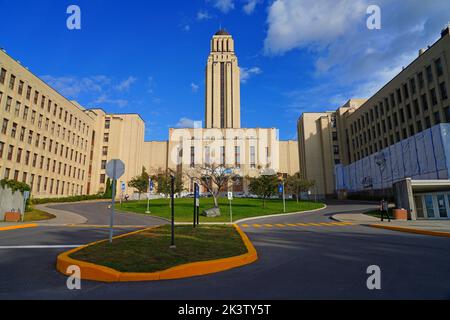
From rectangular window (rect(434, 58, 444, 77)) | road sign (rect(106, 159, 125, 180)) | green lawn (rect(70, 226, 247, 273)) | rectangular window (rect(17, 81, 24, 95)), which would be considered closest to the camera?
green lawn (rect(70, 226, 247, 273))

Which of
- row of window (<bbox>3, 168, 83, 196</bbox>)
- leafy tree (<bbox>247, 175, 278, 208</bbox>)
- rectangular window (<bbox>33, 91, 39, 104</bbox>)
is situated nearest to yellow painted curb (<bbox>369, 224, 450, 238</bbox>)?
leafy tree (<bbox>247, 175, 278, 208</bbox>)

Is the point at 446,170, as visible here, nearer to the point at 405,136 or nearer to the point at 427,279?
the point at 405,136

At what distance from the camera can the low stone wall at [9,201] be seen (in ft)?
74.6

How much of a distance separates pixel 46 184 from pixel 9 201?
26850mm

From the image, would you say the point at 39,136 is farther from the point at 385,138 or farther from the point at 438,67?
the point at 438,67

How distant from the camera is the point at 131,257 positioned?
6.52 meters

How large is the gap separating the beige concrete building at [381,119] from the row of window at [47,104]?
5648cm

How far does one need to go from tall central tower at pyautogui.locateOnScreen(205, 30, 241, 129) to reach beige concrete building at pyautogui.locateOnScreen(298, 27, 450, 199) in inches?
1151

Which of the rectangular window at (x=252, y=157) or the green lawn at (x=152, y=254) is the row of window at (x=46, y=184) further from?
the rectangular window at (x=252, y=157)

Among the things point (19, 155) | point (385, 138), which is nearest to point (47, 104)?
point (19, 155)

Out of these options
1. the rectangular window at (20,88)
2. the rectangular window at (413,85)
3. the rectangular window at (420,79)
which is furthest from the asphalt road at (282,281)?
the rectangular window at (413,85)

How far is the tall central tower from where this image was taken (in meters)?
100

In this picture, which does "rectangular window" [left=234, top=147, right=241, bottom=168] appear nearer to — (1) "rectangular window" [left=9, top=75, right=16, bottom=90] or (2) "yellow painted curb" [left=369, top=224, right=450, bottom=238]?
(1) "rectangular window" [left=9, top=75, right=16, bottom=90]

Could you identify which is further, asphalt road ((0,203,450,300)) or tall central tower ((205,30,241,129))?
tall central tower ((205,30,241,129))
